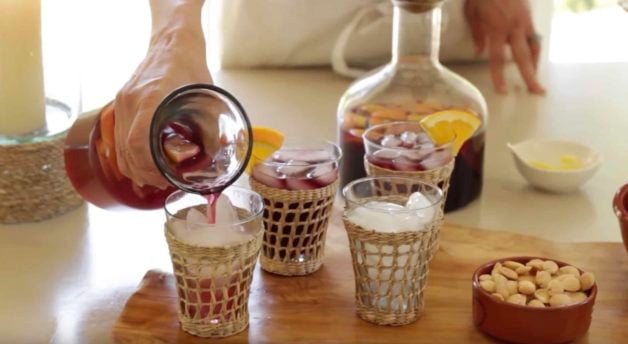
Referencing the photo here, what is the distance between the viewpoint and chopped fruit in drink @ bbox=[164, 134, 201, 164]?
34.7 inches

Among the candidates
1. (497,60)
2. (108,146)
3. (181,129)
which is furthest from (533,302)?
(497,60)

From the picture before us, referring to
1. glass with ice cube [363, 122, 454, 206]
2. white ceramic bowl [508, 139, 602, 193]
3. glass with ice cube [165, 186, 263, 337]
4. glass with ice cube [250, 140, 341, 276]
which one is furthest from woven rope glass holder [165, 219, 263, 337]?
white ceramic bowl [508, 139, 602, 193]

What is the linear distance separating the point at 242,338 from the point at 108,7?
1294 millimetres

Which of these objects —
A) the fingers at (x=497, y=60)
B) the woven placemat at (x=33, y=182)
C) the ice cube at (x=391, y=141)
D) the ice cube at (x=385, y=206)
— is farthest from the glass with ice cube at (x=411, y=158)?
the fingers at (x=497, y=60)

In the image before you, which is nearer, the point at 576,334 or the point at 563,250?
the point at 576,334

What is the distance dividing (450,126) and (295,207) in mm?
222

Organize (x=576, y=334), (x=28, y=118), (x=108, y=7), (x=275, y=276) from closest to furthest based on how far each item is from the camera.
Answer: (x=576, y=334) → (x=275, y=276) → (x=28, y=118) → (x=108, y=7)

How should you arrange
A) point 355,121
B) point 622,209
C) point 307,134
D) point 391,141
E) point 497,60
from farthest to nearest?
point 497,60, point 307,134, point 355,121, point 391,141, point 622,209

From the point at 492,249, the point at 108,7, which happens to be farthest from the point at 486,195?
the point at 108,7

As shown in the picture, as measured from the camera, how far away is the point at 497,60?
5.21 feet

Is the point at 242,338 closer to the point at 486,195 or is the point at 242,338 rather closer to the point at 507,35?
the point at 486,195

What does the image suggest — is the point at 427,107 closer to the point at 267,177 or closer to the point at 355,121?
the point at 355,121

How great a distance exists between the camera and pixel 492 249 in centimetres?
109

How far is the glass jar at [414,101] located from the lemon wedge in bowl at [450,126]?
4cm
